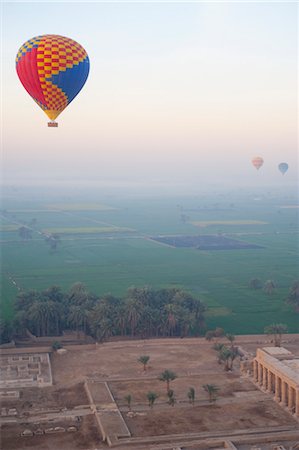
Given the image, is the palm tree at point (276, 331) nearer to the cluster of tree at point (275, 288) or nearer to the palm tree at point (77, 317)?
the cluster of tree at point (275, 288)

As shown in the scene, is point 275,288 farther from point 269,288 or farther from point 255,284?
point 269,288

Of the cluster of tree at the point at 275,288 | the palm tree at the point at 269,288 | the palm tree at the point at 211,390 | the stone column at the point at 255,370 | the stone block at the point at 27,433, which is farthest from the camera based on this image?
the palm tree at the point at 269,288

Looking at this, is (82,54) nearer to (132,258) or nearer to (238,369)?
(238,369)

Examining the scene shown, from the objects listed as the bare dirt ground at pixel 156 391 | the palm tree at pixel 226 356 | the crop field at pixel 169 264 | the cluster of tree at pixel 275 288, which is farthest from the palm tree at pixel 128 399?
the cluster of tree at pixel 275 288

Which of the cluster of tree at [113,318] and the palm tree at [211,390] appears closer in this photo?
the palm tree at [211,390]

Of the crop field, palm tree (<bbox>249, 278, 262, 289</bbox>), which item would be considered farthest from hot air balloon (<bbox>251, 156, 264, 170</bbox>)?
palm tree (<bbox>249, 278, 262, 289</bbox>)

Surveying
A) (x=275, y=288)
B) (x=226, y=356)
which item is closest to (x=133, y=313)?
(x=226, y=356)

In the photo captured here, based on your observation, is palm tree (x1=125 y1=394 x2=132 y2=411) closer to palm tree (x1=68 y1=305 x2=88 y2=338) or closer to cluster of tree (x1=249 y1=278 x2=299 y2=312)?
palm tree (x1=68 y1=305 x2=88 y2=338)
